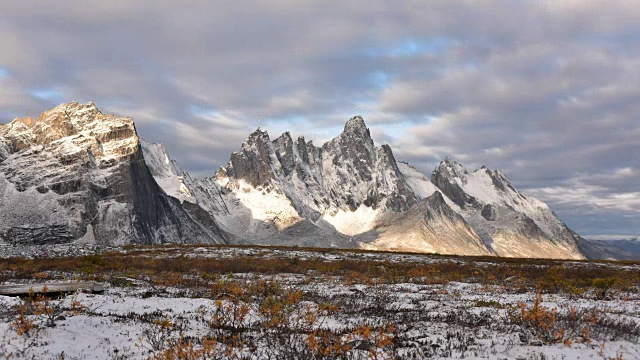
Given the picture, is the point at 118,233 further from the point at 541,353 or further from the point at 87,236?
the point at 541,353

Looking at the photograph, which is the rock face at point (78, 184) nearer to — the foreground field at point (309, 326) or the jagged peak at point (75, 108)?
the jagged peak at point (75, 108)

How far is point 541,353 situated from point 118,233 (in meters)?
144

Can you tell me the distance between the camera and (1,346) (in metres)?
11.3

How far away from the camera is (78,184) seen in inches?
5522

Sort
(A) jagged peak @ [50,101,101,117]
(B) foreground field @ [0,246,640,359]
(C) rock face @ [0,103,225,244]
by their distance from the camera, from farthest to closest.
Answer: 1. (A) jagged peak @ [50,101,101,117]
2. (C) rock face @ [0,103,225,244]
3. (B) foreground field @ [0,246,640,359]

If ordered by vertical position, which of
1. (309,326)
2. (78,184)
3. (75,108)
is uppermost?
(75,108)

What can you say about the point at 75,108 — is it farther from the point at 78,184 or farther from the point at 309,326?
the point at 309,326

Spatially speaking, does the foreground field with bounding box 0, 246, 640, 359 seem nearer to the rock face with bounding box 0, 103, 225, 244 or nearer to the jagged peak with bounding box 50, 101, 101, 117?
the rock face with bounding box 0, 103, 225, 244

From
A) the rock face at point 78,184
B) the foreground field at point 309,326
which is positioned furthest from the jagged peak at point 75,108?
the foreground field at point 309,326

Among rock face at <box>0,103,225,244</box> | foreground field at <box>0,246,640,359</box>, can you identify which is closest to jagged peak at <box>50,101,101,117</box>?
rock face at <box>0,103,225,244</box>

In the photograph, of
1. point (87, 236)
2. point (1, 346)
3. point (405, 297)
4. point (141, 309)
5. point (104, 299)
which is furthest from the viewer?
point (87, 236)

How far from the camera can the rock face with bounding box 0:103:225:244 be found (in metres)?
126

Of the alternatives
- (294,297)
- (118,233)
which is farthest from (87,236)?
(294,297)

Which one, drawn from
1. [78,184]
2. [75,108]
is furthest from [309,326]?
[75,108]
